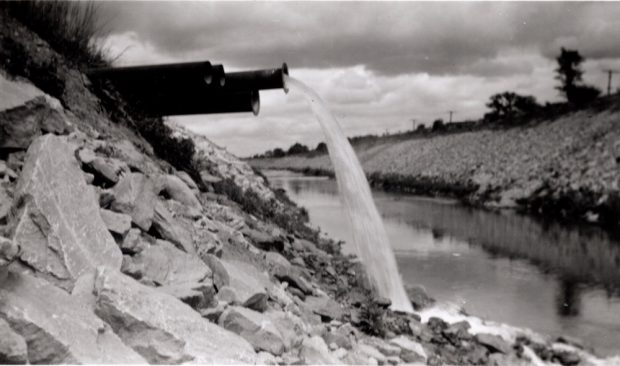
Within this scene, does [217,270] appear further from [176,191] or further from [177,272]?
[176,191]

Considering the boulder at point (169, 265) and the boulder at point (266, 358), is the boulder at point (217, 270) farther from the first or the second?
the boulder at point (266, 358)

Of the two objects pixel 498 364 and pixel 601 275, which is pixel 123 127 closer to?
pixel 498 364

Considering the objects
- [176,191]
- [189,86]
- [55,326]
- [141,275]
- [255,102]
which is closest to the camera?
[55,326]

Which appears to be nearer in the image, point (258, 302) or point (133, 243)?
point (133, 243)

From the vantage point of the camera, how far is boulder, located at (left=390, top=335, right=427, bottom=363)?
6.53 metres

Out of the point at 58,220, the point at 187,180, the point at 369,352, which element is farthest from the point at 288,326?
the point at 187,180

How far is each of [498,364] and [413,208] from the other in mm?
20307

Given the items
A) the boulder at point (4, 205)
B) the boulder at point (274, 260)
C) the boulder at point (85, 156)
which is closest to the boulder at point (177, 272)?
the boulder at point (4, 205)

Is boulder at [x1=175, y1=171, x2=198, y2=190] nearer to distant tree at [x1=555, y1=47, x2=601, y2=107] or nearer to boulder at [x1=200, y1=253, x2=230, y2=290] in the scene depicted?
boulder at [x1=200, y1=253, x2=230, y2=290]

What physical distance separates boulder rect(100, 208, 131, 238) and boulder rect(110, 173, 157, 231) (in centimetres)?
25

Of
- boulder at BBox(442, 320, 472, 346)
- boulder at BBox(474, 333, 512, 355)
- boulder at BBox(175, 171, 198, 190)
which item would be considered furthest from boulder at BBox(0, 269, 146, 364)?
boulder at BBox(474, 333, 512, 355)

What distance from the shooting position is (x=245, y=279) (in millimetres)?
6008

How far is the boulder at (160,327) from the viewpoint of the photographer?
4.10 meters

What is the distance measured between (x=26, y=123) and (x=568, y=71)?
52.4m
